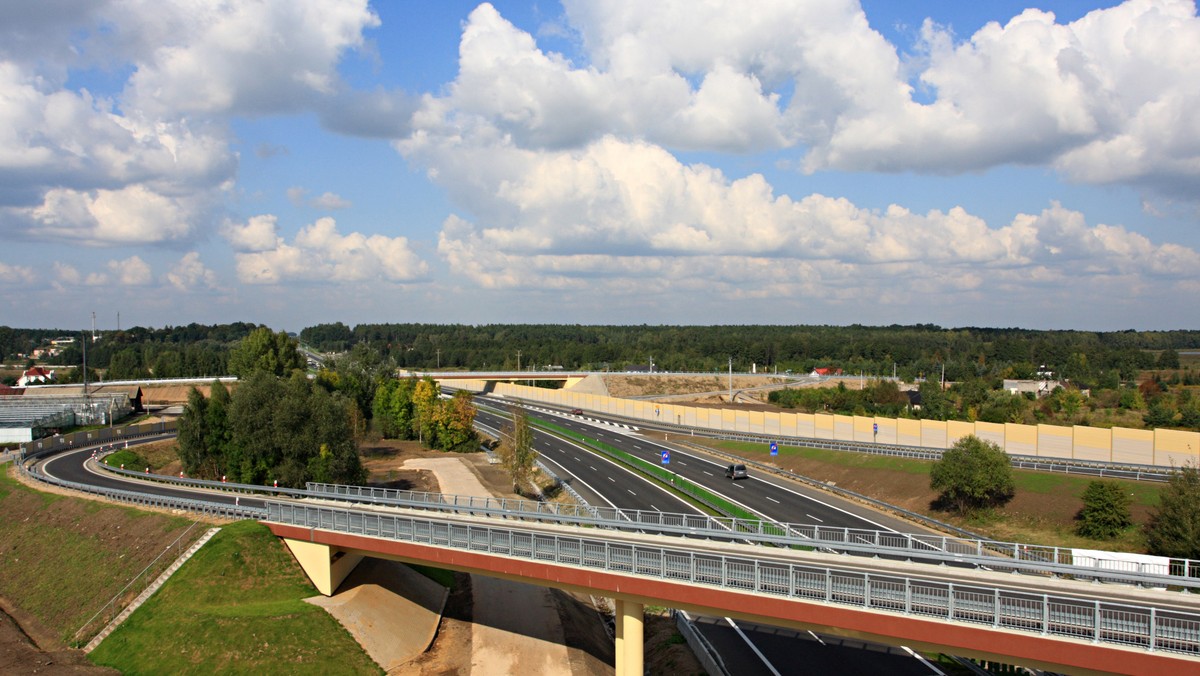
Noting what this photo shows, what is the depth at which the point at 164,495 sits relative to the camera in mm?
49594

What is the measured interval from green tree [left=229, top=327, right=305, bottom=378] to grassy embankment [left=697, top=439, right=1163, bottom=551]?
6715 cm

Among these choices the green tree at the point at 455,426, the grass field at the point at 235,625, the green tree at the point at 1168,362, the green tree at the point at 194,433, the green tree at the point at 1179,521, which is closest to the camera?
the grass field at the point at 235,625

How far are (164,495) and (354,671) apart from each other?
23.4 meters

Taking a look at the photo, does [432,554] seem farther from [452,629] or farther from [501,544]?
[452,629]

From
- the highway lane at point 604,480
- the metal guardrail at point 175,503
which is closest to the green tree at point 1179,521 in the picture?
the highway lane at point 604,480

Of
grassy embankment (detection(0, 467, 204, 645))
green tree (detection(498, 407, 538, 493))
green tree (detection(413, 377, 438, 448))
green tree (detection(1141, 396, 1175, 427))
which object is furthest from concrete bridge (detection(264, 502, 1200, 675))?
green tree (detection(1141, 396, 1175, 427))

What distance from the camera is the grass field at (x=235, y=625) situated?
107 ft

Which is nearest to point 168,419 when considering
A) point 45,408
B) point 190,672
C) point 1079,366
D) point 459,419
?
point 45,408

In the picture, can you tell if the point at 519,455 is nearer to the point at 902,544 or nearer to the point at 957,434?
the point at 902,544

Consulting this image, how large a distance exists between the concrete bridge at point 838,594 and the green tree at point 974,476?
1038 inches

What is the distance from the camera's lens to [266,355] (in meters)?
102

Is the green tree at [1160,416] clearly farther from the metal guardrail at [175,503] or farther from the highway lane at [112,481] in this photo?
the metal guardrail at [175,503]

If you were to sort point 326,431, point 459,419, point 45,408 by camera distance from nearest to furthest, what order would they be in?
point 326,431, point 459,419, point 45,408

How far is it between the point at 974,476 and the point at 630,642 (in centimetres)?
3129
